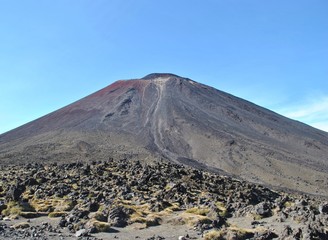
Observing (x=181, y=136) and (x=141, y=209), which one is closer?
(x=141, y=209)

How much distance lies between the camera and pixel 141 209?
3139 centimetres

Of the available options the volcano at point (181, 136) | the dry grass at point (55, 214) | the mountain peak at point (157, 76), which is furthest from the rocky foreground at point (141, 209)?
the mountain peak at point (157, 76)

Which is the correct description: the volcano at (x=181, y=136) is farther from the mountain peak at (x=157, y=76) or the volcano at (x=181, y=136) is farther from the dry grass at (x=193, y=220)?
the dry grass at (x=193, y=220)

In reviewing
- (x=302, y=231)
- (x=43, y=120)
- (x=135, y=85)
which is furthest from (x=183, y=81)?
(x=302, y=231)

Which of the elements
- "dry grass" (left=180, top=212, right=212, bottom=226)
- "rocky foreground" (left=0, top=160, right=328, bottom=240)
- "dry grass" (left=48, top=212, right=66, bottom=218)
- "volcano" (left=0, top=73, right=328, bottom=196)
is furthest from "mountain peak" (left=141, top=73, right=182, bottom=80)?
"dry grass" (left=180, top=212, right=212, bottom=226)

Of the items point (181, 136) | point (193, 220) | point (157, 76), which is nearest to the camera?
point (193, 220)

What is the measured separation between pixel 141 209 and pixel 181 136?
68.0 meters

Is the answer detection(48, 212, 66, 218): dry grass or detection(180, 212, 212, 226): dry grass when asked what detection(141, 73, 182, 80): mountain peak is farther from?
detection(180, 212, 212, 226): dry grass

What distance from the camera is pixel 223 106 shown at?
415 ft

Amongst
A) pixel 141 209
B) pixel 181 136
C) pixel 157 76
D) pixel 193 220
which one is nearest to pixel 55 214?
pixel 141 209

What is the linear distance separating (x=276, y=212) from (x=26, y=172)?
3757cm

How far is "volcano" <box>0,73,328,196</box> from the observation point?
7819 cm

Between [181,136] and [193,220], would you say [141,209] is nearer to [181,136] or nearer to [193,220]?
[193,220]

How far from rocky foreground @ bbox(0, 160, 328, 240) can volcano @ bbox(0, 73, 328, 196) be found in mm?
26831
